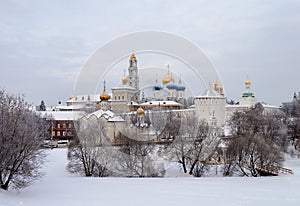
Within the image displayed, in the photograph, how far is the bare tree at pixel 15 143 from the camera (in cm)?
973

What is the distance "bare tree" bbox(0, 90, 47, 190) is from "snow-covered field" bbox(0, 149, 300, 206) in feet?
1.67

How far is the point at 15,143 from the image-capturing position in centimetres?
982

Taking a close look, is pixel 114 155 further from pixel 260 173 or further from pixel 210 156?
pixel 260 173

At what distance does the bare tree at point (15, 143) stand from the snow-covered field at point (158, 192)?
1.67 feet

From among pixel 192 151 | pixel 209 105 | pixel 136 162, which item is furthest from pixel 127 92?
pixel 136 162

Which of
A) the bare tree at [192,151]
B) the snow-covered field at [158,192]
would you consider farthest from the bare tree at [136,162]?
the snow-covered field at [158,192]

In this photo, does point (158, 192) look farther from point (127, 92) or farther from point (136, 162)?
point (127, 92)

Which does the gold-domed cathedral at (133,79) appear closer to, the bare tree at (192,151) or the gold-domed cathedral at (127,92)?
the gold-domed cathedral at (127,92)

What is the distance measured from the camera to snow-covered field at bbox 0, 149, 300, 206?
9125mm

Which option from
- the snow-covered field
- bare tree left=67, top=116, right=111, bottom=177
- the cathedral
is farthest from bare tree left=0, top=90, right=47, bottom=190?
the cathedral

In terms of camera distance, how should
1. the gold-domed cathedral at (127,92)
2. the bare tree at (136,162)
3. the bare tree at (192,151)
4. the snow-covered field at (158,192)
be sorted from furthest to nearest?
the gold-domed cathedral at (127,92), the bare tree at (192,151), the bare tree at (136,162), the snow-covered field at (158,192)

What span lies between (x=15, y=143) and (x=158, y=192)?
448 centimetres

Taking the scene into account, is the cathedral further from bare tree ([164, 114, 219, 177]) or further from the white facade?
bare tree ([164, 114, 219, 177])

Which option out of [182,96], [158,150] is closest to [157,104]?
[182,96]
